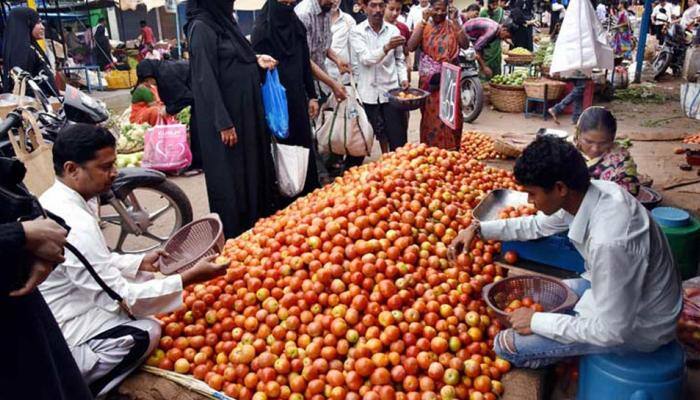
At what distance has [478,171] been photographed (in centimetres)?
445

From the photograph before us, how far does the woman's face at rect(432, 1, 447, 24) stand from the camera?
19.4ft

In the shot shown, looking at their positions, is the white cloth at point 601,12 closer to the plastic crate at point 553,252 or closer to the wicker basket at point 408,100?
the wicker basket at point 408,100

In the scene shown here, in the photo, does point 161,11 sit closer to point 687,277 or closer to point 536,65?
point 536,65

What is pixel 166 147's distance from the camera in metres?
6.92

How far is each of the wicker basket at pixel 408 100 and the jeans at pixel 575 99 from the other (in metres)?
3.72

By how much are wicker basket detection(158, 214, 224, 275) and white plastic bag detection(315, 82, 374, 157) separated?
2.42m

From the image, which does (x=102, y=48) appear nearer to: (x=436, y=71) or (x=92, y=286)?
(x=436, y=71)

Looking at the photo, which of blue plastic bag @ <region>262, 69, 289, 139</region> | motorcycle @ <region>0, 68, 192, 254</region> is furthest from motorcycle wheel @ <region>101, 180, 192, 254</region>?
blue plastic bag @ <region>262, 69, 289, 139</region>

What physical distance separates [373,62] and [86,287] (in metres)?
4.31

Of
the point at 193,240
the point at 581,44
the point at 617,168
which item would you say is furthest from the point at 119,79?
the point at 617,168

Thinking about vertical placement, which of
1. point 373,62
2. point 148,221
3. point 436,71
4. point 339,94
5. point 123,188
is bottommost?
point 148,221

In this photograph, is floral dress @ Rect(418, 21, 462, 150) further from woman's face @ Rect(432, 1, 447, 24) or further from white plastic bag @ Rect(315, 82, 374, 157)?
white plastic bag @ Rect(315, 82, 374, 157)

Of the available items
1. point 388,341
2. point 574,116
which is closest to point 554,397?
point 388,341

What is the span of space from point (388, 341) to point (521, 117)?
25.6 ft
